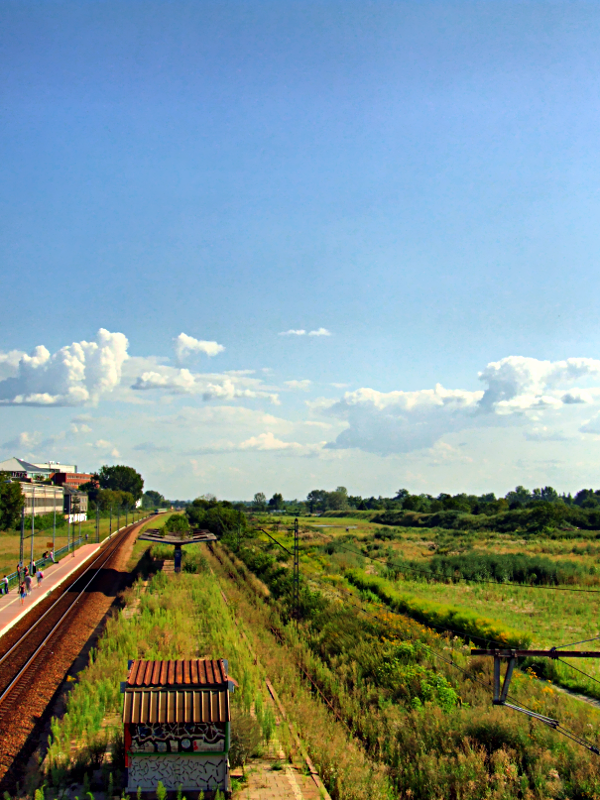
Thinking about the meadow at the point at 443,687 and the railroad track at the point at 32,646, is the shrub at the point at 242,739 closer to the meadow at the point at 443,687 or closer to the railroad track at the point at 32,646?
the meadow at the point at 443,687

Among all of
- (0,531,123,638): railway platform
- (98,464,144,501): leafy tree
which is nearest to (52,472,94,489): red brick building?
(98,464,144,501): leafy tree

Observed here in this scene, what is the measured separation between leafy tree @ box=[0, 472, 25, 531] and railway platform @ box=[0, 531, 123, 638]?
25811 mm

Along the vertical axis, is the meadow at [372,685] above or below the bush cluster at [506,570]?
above

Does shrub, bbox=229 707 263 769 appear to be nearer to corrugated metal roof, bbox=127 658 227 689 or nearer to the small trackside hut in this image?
the small trackside hut

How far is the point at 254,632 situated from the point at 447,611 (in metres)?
8.59

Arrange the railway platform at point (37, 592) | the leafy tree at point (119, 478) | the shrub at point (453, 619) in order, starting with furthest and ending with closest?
the leafy tree at point (119, 478), the railway platform at point (37, 592), the shrub at point (453, 619)

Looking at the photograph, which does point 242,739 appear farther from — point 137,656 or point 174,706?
point 137,656

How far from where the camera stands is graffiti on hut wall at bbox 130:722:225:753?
971cm

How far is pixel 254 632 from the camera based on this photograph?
2245 cm

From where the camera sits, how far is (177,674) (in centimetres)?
1060

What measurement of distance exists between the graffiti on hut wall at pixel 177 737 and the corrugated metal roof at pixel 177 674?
645 mm

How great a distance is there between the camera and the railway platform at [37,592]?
26500 mm

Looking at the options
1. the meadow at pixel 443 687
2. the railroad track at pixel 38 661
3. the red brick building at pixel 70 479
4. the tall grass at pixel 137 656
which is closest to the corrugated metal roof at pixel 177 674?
the tall grass at pixel 137 656

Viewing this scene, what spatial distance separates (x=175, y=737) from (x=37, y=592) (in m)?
27.9
